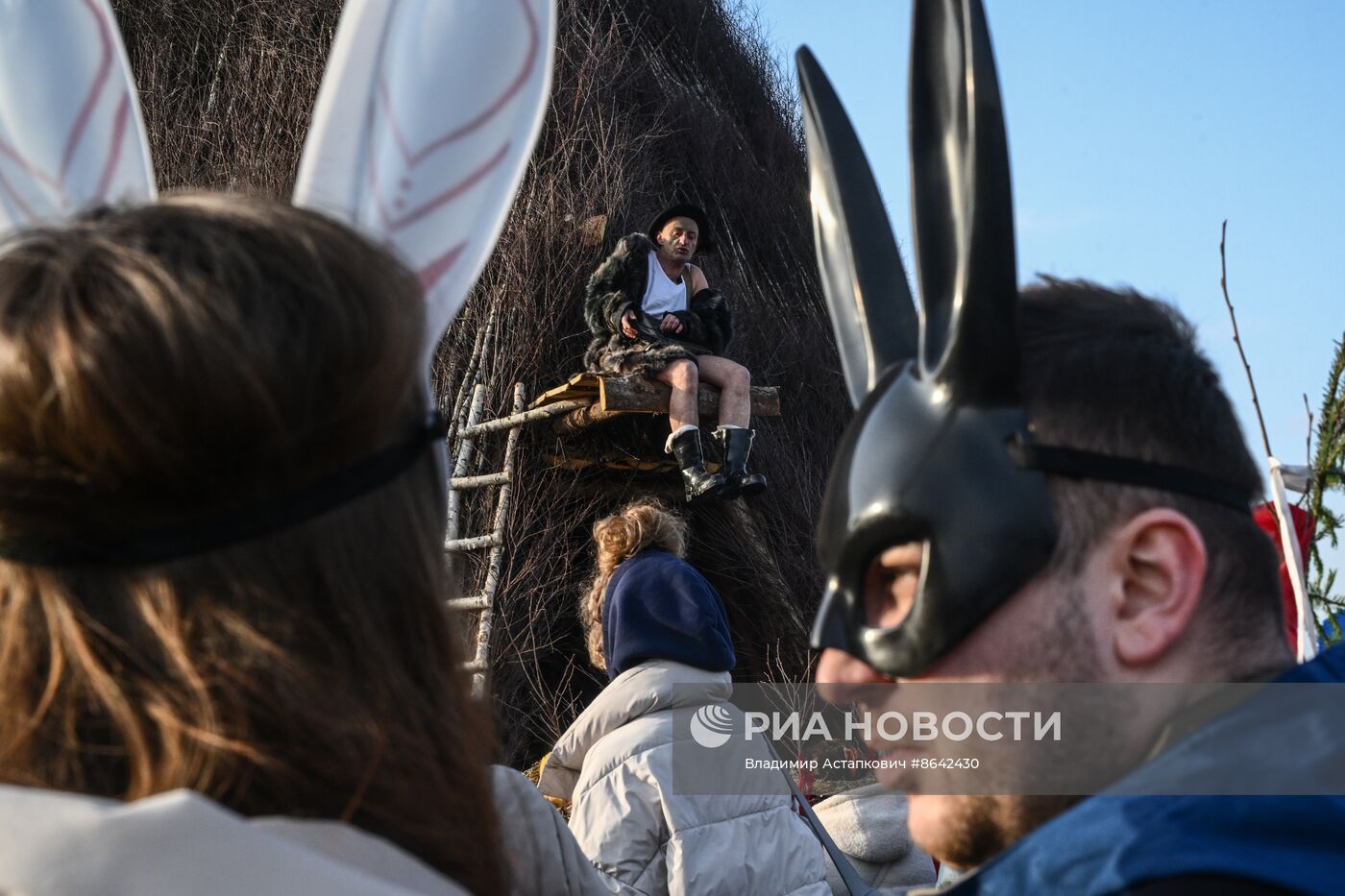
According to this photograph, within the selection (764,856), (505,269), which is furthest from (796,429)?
(764,856)

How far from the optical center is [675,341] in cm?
706

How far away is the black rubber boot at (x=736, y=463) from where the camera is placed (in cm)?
684

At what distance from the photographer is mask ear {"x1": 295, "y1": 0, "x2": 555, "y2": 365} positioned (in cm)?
125

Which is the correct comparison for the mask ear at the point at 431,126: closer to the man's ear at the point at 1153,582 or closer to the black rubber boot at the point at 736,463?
the man's ear at the point at 1153,582

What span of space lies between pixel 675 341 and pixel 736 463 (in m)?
0.75

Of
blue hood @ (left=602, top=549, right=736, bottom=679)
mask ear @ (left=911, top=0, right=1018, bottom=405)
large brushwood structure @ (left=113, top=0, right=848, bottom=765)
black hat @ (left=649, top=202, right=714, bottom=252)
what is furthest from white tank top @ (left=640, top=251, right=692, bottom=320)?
mask ear @ (left=911, top=0, right=1018, bottom=405)

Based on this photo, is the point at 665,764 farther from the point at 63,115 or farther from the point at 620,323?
the point at 620,323

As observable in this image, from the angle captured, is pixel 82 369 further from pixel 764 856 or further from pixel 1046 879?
pixel 764 856

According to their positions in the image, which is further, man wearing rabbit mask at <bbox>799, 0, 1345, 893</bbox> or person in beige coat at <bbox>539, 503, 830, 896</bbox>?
person in beige coat at <bbox>539, 503, 830, 896</bbox>

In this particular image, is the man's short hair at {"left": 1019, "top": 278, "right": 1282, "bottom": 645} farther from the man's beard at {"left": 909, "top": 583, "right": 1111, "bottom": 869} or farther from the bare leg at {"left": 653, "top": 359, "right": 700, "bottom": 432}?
the bare leg at {"left": 653, "top": 359, "right": 700, "bottom": 432}

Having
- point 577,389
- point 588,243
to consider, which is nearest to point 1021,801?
point 577,389

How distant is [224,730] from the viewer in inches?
31.7

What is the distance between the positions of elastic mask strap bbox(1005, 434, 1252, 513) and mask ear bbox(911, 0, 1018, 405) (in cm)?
6

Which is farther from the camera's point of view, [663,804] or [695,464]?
[695,464]
